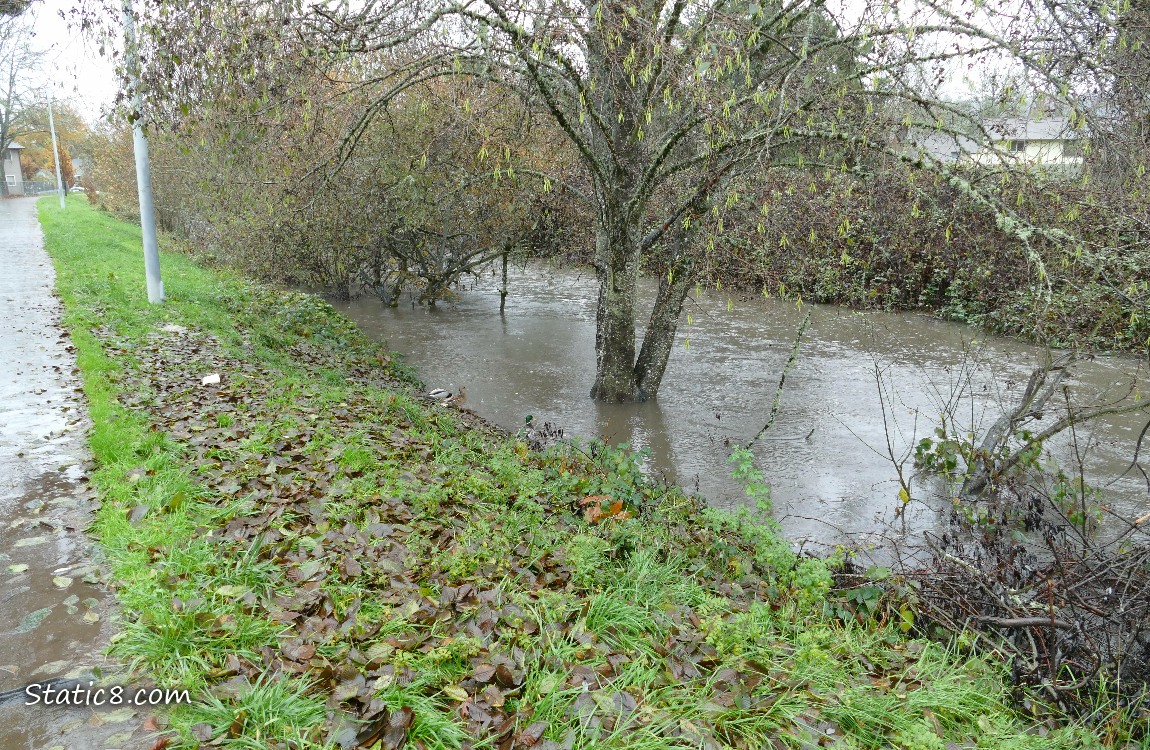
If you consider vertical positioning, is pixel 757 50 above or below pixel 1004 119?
above

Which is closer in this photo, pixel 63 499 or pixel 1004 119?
pixel 63 499

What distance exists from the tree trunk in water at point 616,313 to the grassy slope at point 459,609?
419 centimetres

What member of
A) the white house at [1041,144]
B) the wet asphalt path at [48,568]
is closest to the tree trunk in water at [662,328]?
the white house at [1041,144]

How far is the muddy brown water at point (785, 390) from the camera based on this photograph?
323 inches

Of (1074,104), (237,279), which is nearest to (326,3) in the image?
(1074,104)

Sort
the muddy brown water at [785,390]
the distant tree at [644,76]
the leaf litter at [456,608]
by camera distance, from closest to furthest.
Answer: the leaf litter at [456,608] < the distant tree at [644,76] < the muddy brown water at [785,390]

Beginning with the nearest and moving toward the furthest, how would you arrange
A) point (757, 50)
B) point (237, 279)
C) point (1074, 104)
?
point (1074, 104) < point (757, 50) < point (237, 279)

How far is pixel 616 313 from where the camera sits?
427 inches

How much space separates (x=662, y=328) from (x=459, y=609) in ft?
25.8

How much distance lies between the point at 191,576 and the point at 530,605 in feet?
6.10

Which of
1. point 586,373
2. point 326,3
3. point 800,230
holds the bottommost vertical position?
point 586,373

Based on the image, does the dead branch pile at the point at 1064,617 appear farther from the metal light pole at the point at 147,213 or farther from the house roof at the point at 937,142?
the metal light pole at the point at 147,213

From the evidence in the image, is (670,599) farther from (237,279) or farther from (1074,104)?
(237,279)

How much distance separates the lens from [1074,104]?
6.07m
